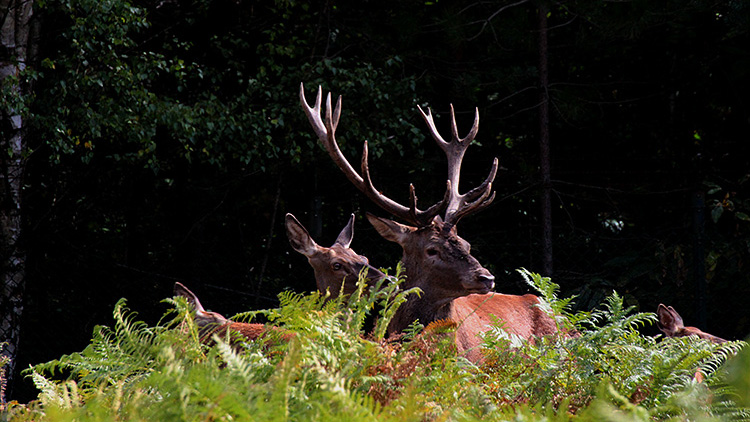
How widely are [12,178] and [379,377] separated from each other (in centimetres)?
621

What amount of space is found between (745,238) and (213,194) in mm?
5020

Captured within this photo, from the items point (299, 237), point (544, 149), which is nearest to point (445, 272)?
point (299, 237)

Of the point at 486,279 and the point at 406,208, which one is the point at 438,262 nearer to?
the point at 486,279

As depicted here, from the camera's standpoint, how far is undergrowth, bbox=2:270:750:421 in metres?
1.05

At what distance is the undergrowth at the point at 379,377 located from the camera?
3.44ft

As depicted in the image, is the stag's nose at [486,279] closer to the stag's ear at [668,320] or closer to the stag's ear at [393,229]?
the stag's ear at [393,229]

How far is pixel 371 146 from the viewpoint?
25.4ft

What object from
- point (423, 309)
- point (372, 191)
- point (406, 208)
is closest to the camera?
point (423, 309)

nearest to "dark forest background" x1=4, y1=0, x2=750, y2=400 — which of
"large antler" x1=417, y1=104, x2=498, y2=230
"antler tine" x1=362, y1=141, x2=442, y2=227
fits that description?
"large antler" x1=417, y1=104, x2=498, y2=230

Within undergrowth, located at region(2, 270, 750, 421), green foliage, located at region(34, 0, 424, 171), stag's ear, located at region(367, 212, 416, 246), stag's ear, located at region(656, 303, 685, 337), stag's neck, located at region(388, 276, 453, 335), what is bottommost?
stag's ear, located at region(656, 303, 685, 337)

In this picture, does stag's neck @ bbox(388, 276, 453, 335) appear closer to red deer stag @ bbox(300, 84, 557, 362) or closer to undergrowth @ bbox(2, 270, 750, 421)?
red deer stag @ bbox(300, 84, 557, 362)

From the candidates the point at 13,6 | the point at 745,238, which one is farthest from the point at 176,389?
the point at 745,238

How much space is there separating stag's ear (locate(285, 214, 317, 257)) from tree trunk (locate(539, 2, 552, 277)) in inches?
106

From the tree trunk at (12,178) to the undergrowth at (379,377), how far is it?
18.0 ft
